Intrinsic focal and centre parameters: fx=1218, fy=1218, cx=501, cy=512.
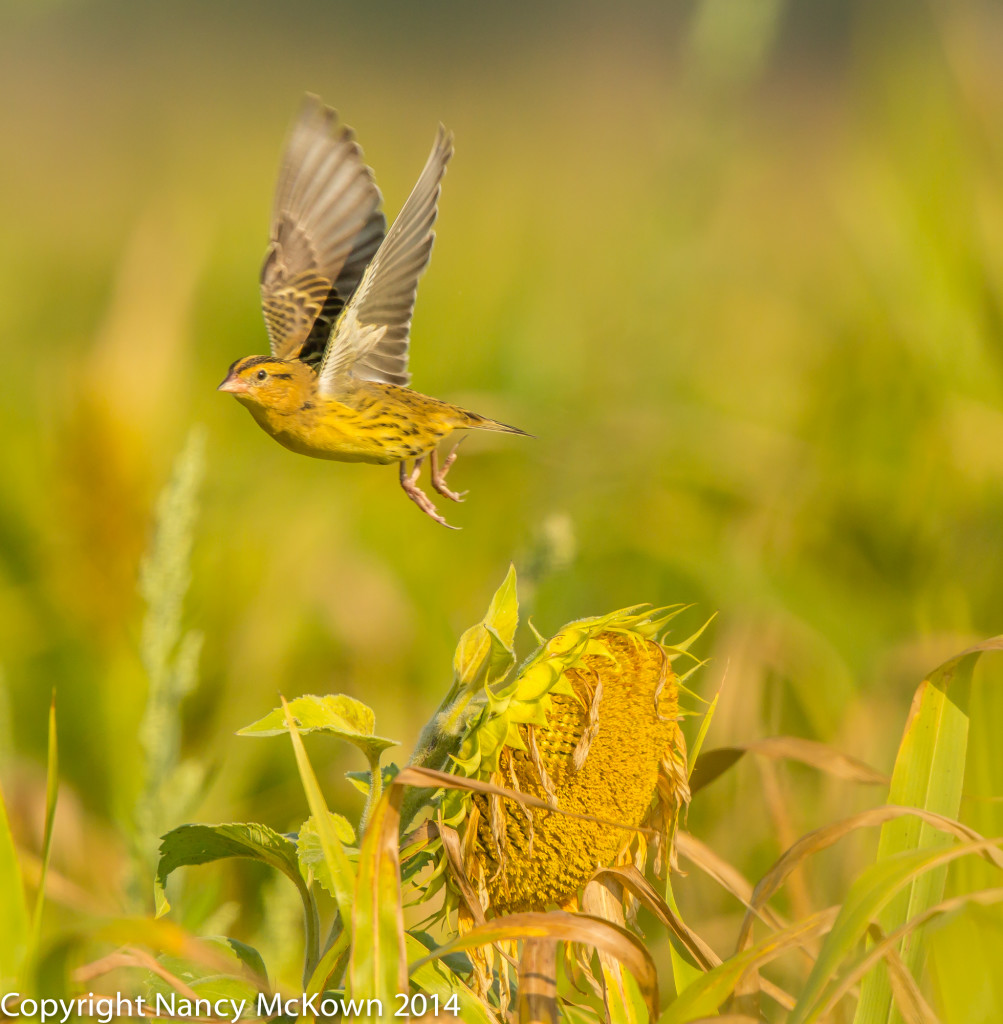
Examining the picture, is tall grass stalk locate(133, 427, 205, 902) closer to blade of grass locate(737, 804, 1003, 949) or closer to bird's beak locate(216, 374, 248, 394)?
bird's beak locate(216, 374, 248, 394)

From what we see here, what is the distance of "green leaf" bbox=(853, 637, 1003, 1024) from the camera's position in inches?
59.1

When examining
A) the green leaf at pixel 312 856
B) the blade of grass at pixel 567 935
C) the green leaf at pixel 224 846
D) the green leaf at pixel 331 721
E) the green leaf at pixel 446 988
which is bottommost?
the green leaf at pixel 446 988

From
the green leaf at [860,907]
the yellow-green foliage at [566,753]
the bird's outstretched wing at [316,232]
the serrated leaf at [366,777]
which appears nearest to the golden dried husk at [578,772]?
the yellow-green foliage at [566,753]

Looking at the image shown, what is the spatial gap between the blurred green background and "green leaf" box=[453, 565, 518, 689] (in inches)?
15.5

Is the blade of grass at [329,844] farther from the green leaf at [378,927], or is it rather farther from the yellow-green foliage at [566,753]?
the yellow-green foliage at [566,753]

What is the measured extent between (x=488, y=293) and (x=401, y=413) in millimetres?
4207

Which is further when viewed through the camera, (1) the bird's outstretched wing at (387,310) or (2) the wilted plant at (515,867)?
(2) the wilted plant at (515,867)

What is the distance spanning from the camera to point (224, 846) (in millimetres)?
1359

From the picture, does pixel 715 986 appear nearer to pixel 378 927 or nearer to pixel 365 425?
pixel 378 927

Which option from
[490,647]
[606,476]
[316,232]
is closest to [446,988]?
[490,647]

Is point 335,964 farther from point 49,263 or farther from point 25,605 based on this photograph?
point 49,263

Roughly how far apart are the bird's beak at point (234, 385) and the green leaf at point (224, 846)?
0.50m

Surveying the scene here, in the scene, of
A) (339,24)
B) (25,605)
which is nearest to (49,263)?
(25,605)

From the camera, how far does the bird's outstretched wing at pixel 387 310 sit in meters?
1.04
